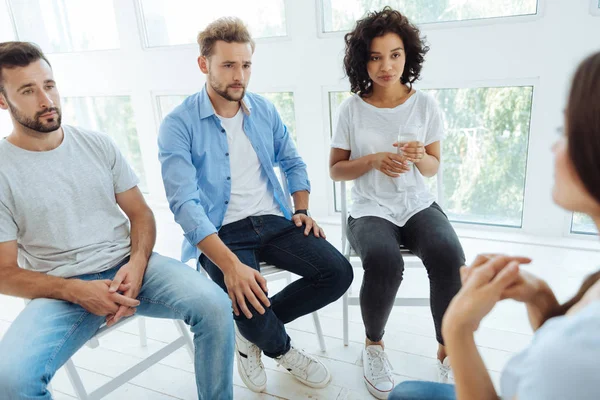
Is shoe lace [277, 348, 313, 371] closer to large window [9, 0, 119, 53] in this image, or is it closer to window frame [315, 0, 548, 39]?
window frame [315, 0, 548, 39]

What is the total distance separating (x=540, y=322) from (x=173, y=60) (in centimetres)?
283

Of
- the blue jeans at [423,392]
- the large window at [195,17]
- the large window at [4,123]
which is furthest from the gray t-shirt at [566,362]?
the large window at [4,123]

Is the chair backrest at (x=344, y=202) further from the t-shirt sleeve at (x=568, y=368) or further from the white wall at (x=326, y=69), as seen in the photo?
the t-shirt sleeve at (x=568, y=368)

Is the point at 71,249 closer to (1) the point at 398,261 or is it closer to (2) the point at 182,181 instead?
(2) the point at 182,181

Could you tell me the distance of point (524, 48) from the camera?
2182 mm

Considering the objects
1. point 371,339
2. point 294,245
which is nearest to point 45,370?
point 294,245

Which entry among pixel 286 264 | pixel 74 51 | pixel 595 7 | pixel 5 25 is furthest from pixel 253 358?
pixel 5 25

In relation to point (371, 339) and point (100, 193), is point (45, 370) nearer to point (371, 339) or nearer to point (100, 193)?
point (100, 193)

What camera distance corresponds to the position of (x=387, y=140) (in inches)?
66.3

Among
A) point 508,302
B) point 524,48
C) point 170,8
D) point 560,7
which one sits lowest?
point 508,302

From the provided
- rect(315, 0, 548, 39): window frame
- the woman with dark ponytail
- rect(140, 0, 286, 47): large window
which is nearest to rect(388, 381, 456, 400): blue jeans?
the woman with dark ponytail

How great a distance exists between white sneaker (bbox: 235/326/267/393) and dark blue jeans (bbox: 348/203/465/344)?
0.43m

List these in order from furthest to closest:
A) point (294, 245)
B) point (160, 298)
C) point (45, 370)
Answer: point (294, 245) < point (160, 298) < point (45, 370)

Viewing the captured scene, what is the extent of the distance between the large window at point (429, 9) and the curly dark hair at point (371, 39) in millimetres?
757
